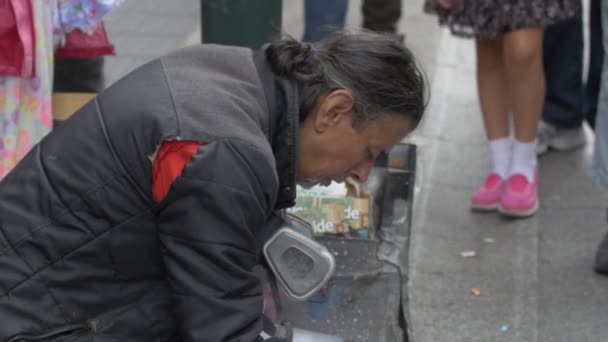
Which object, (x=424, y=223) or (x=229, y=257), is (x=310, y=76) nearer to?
(x=229, y=257)

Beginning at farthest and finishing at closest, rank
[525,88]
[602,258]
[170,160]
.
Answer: [525,88], [602,258], [170,160]

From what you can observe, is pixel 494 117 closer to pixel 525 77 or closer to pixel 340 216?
pixel 525 77

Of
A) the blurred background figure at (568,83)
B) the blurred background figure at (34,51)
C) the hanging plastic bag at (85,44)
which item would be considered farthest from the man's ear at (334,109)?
the blurred background figure at (568,83)

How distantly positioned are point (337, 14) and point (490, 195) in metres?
1.11

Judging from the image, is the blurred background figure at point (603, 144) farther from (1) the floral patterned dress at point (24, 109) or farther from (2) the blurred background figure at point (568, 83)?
(1) the floral patterned dress at point (24, 109)

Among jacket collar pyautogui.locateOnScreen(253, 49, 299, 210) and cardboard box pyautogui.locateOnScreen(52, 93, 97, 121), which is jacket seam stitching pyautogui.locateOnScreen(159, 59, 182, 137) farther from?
cardboard box pyautogui.locateOnScreen(52, 93, 97, 121)

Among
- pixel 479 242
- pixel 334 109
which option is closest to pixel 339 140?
pixel 334 109

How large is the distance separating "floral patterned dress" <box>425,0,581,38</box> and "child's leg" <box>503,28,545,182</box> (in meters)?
0.03

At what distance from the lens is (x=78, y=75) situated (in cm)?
333

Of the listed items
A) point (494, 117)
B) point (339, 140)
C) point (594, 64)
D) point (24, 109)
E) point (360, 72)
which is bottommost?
point (494, 117)

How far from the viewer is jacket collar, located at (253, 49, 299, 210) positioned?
1858 mm

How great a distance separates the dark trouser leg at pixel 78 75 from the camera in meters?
3.29

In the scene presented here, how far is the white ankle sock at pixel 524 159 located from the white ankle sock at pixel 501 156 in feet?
0.14

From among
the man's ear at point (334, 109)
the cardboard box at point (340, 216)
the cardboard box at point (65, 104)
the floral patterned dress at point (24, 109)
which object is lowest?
the cardboard box at point (340, 216)
